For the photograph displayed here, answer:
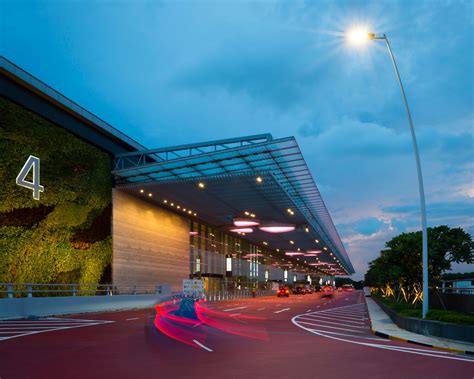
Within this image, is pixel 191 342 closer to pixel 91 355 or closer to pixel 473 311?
pixel 91 355

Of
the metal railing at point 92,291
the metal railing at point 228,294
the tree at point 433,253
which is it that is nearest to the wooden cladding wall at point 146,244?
the metal railing at point 92,291

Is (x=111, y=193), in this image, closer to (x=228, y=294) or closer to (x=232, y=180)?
(x=232, y=180)

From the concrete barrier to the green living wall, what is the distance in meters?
3.30

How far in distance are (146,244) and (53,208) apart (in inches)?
568

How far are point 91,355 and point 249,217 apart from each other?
4920 cm

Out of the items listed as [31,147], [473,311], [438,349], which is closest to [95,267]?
[31,147]

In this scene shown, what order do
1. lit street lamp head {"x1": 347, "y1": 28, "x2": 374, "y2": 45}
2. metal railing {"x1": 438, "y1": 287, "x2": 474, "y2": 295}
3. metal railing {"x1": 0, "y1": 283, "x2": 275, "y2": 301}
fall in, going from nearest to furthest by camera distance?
lit street lamp head {"x1": 347, "y1": 28, "x2": 374, "y2": 45}
metal railing {"x1": 438, "y1": 287, "x2": 474, "y2": 295}
metal railing {"x1": 0, "y1": 283, "x2": 275, "y2": 301}

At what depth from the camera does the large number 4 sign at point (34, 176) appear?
28120 millimetres

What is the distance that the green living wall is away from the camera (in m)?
28.8

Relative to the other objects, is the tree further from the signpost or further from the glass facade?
the glass facade

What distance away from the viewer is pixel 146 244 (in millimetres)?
Result: 46000

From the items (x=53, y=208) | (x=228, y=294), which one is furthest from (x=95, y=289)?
(x=228, y=294)

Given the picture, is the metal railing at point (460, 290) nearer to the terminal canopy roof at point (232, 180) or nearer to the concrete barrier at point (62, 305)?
the terminal canopy roof at point (232, 180)

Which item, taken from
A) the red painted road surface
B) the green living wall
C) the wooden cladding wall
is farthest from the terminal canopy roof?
the red painted road surface
